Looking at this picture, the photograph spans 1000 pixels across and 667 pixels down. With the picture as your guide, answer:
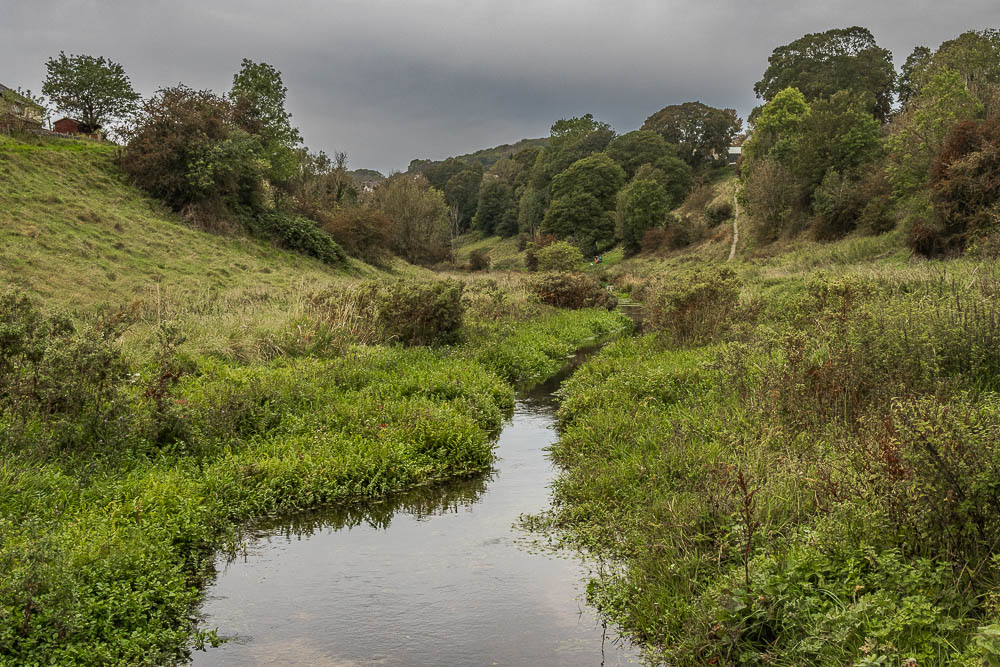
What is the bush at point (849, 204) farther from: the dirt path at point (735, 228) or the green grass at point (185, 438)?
the green grass at point (185, 438)

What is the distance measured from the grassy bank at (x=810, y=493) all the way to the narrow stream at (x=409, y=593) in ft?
1.75

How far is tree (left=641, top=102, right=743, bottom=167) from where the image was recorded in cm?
9188

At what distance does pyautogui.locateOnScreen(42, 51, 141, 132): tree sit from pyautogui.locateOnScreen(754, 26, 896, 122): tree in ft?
207

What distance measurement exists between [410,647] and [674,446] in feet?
12.9

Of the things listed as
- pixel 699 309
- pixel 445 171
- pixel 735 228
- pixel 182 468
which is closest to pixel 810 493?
pixel 182 468

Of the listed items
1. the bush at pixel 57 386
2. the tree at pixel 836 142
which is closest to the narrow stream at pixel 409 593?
the bush at pixel 57 386

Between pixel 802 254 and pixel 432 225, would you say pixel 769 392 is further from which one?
pixel 432 225

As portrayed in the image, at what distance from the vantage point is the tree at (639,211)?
214 ft

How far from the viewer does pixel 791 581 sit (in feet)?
14.6

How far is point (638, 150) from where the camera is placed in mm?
85875

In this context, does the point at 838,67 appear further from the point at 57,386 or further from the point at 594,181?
the point at 57,386

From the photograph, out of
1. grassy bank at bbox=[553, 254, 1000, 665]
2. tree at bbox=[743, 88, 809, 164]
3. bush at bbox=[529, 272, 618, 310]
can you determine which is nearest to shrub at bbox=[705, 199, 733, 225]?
tree at bbox=[743, 88, 809, 164]

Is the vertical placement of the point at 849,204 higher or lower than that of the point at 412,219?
lower

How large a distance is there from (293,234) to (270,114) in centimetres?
1139
